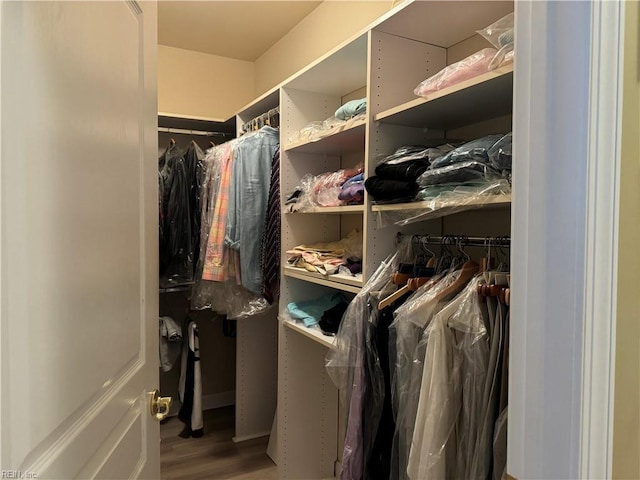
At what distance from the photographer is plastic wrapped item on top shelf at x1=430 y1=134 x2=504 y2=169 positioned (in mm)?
1176

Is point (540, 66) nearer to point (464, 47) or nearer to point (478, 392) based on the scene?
point (478, 392)

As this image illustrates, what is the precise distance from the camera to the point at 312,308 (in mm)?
2119

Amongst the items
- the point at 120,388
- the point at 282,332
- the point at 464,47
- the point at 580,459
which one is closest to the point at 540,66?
the point at 580,459

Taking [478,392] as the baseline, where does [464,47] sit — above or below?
above

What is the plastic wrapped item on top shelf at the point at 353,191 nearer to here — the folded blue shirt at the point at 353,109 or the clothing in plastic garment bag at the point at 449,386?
the folded blue shirt at the point at 353,109

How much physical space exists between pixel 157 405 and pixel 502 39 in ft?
4.17

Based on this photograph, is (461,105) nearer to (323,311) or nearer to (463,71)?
(463,71)

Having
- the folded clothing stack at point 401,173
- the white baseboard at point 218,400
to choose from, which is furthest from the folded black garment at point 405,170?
the white baseboard at point 218,400

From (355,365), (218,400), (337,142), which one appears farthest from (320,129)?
(218,400)

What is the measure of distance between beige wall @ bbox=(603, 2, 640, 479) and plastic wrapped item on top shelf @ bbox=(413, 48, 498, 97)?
1.95ft

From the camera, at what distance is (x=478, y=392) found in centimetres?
109

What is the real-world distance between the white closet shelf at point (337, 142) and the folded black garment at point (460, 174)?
1.34ft

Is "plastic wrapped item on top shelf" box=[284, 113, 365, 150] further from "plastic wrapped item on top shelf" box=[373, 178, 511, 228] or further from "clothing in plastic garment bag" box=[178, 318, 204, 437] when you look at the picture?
"clothing in plastic garment bag" box=[178, 318, 204, 437]

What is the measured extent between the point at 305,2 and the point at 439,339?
2130mm
